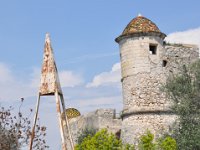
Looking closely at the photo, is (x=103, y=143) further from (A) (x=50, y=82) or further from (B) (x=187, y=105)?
(A) (x=50, y=82)

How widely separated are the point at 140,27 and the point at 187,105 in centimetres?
535

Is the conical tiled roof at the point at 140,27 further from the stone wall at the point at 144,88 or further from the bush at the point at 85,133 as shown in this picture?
the bush at the point at 85,133

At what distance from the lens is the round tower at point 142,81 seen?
22969mm

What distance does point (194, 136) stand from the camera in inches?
759

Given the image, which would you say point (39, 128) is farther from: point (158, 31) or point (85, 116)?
point (85, 116)

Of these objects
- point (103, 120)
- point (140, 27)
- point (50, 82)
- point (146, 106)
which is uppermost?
point (140, 27)

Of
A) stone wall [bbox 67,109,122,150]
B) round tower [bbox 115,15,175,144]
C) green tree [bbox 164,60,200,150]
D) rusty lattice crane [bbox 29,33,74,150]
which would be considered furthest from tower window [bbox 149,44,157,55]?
rusty lattice crane [bbox 29,33,74,150]

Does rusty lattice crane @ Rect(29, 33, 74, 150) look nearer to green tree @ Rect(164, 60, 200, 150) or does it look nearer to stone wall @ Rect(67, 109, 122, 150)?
green tree @ Rect(164, 60, 200, 150)

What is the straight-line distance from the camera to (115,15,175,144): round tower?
2297 cm

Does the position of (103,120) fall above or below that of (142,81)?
below

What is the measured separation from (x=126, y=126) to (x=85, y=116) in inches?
247

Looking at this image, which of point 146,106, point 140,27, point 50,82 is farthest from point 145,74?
point 50,82

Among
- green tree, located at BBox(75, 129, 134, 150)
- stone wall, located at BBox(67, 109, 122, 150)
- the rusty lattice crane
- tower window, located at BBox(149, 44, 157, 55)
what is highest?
tower window, located at BBox(149, 44, 157, 55)

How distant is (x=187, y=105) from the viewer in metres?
19.8
